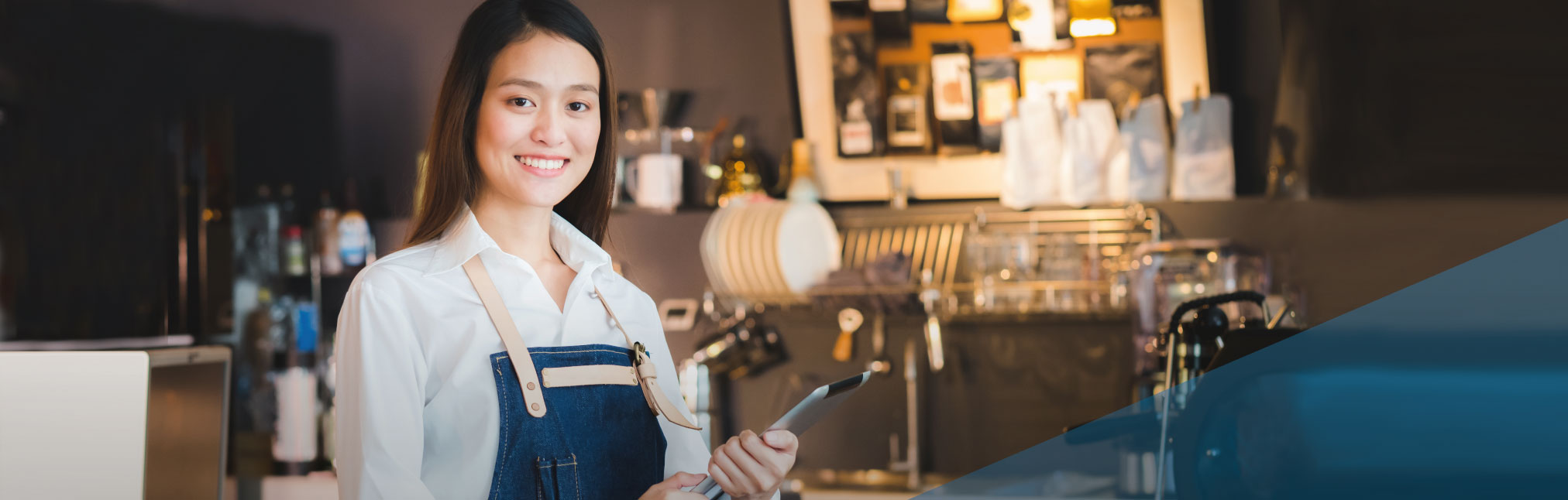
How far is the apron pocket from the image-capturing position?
3.36 ft

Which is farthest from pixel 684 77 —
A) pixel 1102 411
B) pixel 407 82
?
pixel 1102 411

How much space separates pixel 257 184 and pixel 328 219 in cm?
34

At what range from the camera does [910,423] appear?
2.87m

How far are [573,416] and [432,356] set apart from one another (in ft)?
0.46

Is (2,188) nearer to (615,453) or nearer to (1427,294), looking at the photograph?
(615,453)

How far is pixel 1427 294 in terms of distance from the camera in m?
2.43

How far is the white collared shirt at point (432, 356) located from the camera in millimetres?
948

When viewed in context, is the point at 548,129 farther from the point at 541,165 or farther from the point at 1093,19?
the point at 1093,19
